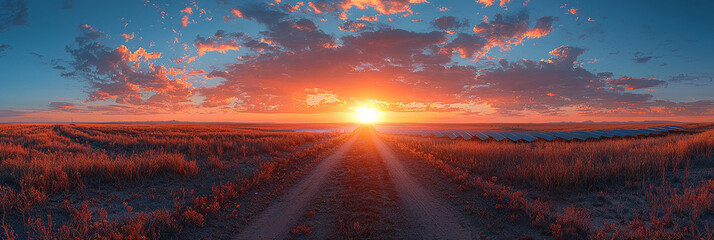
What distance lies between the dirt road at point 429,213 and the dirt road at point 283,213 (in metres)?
2.73

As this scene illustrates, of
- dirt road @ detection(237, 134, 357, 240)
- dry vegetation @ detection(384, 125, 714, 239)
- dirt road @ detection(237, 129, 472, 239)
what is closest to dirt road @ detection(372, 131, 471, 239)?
dirt road @ detection(237, 129, 472, 239)

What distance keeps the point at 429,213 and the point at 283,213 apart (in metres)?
3.53

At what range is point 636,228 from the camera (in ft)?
16.6

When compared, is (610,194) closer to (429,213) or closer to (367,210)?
(429,213)

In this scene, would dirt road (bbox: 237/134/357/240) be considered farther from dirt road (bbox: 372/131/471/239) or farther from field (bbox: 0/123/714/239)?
dirt road (bbox: 372/131/471/239)

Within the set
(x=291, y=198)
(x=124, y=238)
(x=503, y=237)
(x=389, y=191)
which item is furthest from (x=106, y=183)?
(x=503, y=237)

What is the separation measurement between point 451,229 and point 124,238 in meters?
6.28

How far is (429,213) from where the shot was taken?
622cm

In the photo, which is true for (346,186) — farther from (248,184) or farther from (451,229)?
(451,229)

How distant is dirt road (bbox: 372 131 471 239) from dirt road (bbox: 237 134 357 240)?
273cm

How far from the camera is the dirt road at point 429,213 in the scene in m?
5.17

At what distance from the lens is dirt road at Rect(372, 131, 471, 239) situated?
5168 mm

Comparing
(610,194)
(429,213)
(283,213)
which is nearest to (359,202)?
(429,213)

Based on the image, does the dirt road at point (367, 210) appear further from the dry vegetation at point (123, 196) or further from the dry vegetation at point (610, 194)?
the dry vegetation at point (610, 194)
